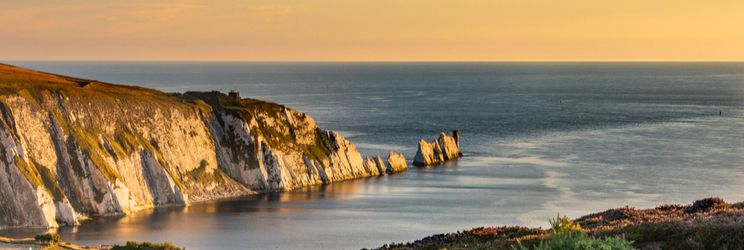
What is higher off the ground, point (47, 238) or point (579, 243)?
point (579, 243)

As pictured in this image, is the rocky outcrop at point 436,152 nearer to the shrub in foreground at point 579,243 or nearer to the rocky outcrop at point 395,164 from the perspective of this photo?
the rocky outcrop at point 395,164

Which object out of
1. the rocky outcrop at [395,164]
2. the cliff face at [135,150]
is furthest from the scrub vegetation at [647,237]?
the rocky outcrop at [395,164]

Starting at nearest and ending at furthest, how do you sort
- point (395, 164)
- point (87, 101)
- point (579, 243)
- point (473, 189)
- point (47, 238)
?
point (579, 243)
point (47, 238)
point (87, 101)
point (473, 189)
point (395, 164)

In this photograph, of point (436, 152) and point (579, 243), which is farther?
point (436, 152)

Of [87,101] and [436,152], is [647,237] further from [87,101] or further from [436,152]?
[436,152]

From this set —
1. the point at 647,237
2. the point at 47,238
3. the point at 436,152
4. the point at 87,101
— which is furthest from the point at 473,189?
the point at 647,237

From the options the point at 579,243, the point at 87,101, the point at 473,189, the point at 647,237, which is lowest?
the point at 473,189

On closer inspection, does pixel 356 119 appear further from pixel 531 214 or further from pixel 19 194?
pixel 19 194

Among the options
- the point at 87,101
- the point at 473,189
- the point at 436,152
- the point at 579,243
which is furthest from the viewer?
the point at 436,152
